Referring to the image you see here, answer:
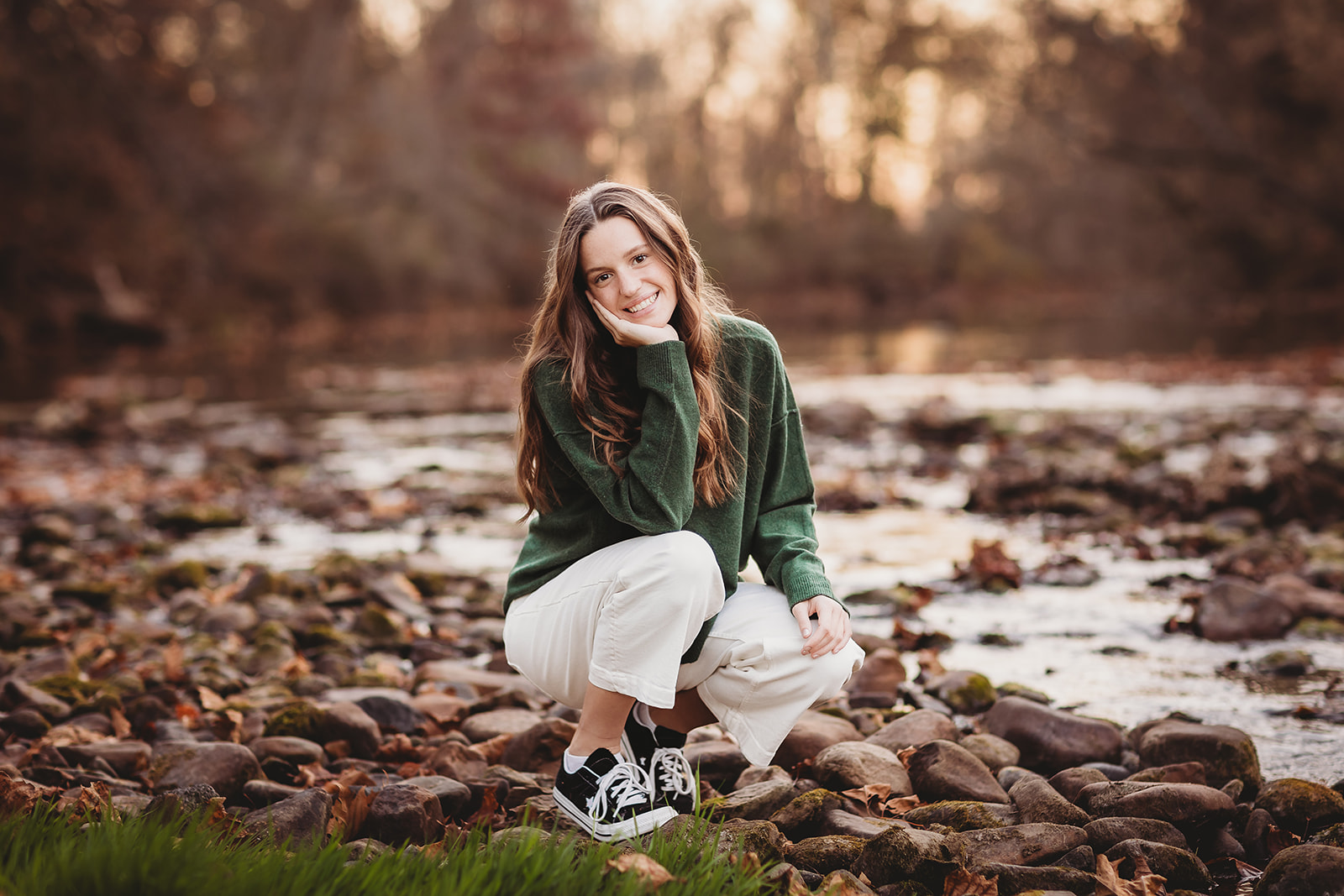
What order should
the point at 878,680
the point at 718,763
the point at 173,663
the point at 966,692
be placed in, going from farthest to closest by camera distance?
the point at 173,663 < the point at 878,680 < the point at 966,692 < the point at 718,763

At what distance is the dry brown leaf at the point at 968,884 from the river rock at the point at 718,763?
0.83 m

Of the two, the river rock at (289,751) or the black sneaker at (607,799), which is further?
the river rock at (289,751)

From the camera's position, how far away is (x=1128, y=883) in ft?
7.91

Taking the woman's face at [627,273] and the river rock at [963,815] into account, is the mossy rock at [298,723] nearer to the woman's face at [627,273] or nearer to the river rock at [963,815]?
the woman's face at [627,273]

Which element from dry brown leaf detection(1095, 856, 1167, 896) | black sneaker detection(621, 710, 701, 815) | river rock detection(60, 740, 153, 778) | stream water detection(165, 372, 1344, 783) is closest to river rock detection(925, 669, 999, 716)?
stream water detection(165, 372, 1344, 783)

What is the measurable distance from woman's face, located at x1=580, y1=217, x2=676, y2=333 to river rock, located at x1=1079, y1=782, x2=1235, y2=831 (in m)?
1.56

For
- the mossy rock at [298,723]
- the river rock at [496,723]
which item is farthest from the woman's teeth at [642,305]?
the mossy rock at [298,723]

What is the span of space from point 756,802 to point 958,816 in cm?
46

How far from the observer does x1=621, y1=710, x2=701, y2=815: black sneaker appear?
2.88m

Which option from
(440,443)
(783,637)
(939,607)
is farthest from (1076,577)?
(440,443)

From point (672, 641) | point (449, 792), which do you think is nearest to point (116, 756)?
point (449, 792)

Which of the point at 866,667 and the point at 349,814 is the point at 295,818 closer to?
the point at 349,814

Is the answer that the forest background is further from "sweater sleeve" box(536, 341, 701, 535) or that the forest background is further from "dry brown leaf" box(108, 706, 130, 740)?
"sweater sleeve" box(536, 341, 701, 535)

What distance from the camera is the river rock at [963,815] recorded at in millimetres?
2713
